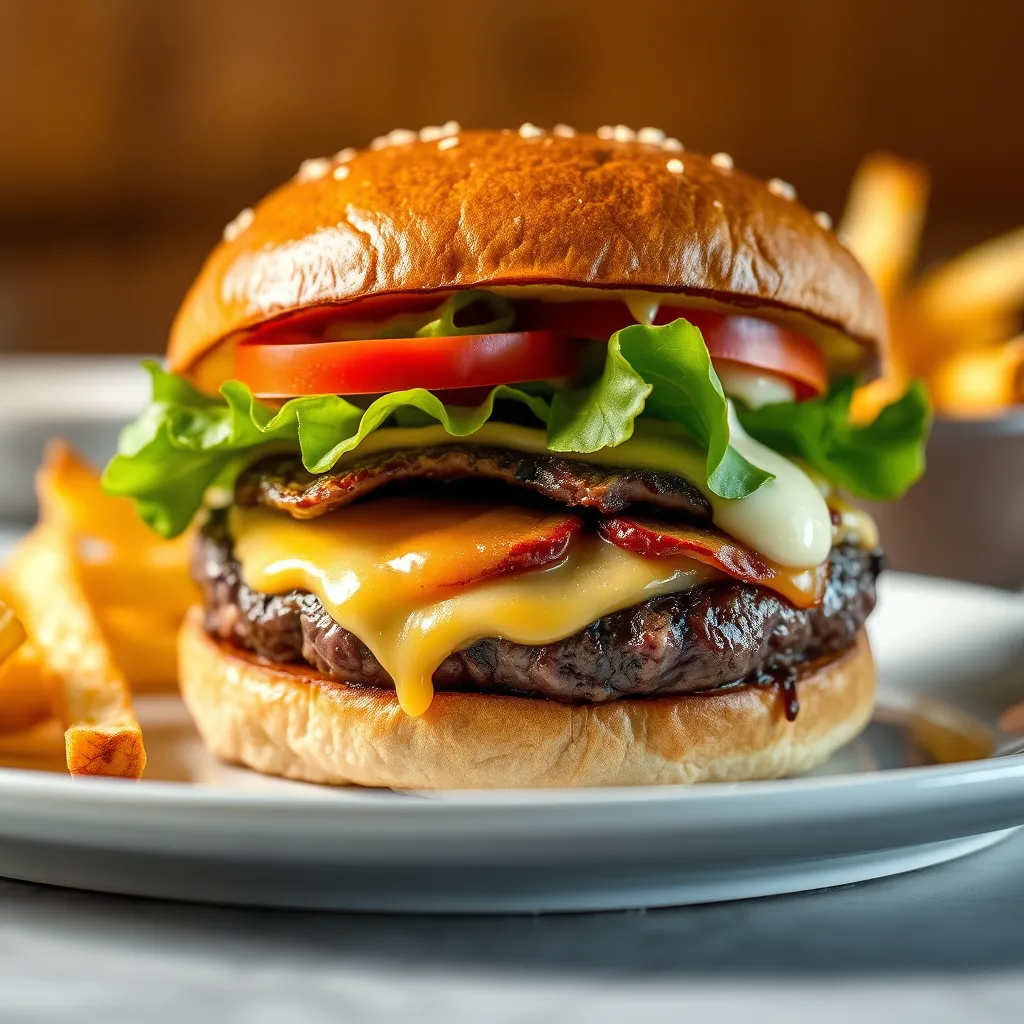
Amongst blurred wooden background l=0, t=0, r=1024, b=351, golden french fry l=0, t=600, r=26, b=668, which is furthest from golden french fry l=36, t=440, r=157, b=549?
blurred wooden background l=0, t=0, r=1024, b=351

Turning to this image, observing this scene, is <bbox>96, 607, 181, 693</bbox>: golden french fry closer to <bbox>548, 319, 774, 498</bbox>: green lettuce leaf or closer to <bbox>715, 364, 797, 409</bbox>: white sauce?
<bbox>548, 319, 774, 498</bbox>: green lettuce leaf

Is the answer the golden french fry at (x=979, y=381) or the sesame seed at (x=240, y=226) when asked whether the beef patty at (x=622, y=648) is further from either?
the golden french fry at (x=979, y=381)

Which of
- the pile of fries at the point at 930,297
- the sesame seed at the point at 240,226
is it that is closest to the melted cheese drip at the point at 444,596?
the sesame seed at the point at 240,226

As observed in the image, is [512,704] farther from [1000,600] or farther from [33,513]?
[33,513]

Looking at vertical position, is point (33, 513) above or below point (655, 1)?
below

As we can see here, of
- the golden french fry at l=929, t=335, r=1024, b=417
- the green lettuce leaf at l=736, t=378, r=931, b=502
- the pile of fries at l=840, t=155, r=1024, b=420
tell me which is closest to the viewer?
the green lettuce leaf at l=736, t=378, r=931, b=502

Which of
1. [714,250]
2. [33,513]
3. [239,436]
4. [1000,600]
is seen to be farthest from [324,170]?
[33,513]
